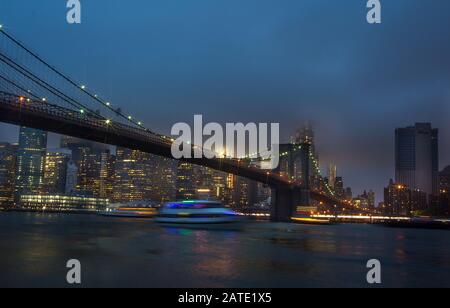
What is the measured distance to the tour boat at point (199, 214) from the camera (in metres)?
56.0

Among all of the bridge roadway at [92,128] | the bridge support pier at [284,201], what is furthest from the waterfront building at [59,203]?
the bridge roadway at [92,128]

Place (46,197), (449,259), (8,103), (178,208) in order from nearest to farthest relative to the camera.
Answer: (449,259) < (8,103) < (178,208) < (46,197)

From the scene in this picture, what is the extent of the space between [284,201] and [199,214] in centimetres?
3251

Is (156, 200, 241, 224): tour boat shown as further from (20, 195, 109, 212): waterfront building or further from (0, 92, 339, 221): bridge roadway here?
(20, 195, 109, 212): waterfront building

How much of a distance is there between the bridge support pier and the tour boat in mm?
28869

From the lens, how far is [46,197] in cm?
15025

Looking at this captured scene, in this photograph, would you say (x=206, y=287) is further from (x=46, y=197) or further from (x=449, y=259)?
(x=46, y=197)

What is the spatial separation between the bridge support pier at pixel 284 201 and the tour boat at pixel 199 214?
2887 cm
